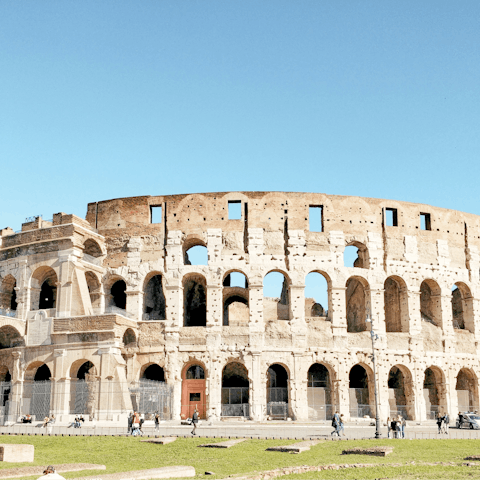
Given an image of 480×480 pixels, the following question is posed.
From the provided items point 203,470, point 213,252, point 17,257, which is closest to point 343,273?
point 213,252

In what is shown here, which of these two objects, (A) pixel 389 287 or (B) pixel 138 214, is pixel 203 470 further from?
(A) pixel 389 287

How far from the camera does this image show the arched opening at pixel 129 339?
1244 inches

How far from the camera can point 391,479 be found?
11.9 metres

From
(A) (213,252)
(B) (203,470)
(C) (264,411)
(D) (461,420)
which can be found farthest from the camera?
(A) (213,252)

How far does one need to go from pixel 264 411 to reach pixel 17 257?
15050 millimetres

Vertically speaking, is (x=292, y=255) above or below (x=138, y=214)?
below

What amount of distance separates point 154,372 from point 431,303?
52.3 feet

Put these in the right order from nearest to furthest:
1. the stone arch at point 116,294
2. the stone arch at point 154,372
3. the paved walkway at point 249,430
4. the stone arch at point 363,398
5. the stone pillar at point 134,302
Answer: the paved walkway at point 249,430 < the stone arch at point 363,398 < the stone pillar at point 134,302 < the stone arch at point 116,294 < the stone arch at point 154,372

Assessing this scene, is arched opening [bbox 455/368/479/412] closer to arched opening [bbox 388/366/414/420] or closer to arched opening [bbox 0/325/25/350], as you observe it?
arched opening [bbox 388/366/414/420]

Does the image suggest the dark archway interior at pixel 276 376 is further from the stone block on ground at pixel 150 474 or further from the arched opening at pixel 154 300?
the stone block on ground at pixel 150 474

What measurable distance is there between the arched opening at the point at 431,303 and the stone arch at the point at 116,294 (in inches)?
669

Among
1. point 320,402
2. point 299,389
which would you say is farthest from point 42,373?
point 320,402

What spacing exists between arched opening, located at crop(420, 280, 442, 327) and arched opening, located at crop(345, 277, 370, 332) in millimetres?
3651

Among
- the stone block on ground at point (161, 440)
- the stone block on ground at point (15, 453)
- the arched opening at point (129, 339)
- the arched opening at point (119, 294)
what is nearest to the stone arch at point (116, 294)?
the arched opening at point (119, 294)
